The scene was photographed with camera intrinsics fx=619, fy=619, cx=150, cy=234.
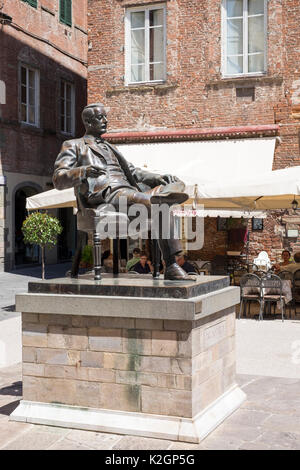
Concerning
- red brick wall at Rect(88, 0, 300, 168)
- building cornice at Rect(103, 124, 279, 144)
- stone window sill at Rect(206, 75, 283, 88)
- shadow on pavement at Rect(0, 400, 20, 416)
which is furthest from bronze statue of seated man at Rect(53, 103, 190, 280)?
stone window sill at Rect(206, 75, 283, 88)

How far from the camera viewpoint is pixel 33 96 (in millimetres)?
20938

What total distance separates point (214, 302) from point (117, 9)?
43.8ft

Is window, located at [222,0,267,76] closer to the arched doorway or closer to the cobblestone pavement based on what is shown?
the arched doorway

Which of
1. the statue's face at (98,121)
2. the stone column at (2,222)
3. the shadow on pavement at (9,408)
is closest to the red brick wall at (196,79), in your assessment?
the stone column at (2,222)

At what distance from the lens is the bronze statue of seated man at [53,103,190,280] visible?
194 inches

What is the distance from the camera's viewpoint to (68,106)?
75.8 ft

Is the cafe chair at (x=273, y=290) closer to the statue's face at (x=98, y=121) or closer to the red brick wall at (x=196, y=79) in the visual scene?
the statue's face at (x=98, y=121)

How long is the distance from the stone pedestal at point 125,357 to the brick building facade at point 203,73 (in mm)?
10679

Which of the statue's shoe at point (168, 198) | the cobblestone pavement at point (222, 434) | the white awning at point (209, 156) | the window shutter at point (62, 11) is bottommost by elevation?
the cobblestone pavement at point (222, 434)

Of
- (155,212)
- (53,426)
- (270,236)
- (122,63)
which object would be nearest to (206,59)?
(122,63)

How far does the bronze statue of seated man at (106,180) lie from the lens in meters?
4.93

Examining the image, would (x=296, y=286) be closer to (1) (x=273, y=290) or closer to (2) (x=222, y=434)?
(1) (x=273, y=290)

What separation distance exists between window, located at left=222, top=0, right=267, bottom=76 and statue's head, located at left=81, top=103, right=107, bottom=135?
35.8 ft
